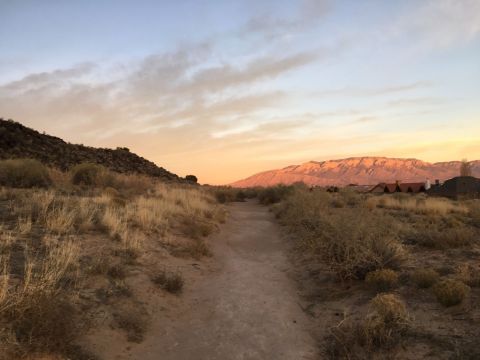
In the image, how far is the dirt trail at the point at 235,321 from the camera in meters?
6.01

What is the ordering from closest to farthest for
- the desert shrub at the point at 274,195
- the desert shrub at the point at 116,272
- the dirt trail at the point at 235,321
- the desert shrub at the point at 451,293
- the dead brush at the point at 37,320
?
the dead brush at the point at 37,320 < the dirt trail at the point at 235,321 < the desert shrub at the point at 451,293 < the desert shrub at the point at 116,272 < the desert shrub at the point at 274,195

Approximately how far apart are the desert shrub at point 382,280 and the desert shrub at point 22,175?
1433 centimetres

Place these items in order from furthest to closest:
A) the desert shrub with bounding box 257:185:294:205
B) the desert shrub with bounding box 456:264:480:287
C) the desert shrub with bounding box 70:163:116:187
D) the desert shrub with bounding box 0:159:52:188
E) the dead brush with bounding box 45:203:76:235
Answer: the desert shrub with bounding box 257:185:294:205
the desert shrub with bounding box 70:163:116:187
the desert shrub with bounding box 0:159:52:188
the dead brush with bounding box 45:203:76:235
the desert shrub with bounding box 456:264:480:287

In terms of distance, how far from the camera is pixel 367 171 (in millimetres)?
141625

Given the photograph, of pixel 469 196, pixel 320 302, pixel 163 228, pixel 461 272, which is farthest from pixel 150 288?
pixel 469 196

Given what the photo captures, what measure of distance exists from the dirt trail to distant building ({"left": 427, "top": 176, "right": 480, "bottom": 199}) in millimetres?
34084

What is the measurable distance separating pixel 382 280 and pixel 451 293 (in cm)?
149

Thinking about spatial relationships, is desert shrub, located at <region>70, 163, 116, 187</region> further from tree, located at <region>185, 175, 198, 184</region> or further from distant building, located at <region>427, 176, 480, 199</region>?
tree, located at <region>185, 175, 198, 184</region>

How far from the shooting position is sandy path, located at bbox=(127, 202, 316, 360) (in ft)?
19.7

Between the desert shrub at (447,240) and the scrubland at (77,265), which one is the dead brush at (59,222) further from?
the desert shrub at (447,240)

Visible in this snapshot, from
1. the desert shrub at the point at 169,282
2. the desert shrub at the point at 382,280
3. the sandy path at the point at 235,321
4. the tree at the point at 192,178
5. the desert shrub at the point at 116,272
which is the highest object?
the tree at the point at 192,178

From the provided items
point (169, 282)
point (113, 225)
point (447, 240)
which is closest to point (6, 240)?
point (113, 225)

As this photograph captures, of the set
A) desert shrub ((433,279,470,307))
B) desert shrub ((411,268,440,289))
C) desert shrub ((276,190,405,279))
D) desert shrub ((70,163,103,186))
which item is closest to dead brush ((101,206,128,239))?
desert shrub ((276,190,405,279))

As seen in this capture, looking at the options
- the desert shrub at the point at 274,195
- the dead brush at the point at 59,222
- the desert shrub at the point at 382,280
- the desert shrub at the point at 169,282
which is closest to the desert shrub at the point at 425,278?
the desert shrub at the point at 382,280
